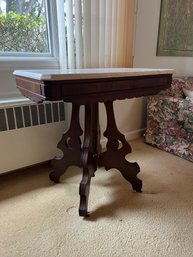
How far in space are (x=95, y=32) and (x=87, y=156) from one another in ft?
3.21

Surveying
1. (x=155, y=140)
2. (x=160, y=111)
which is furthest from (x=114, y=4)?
(x=155, y=140)

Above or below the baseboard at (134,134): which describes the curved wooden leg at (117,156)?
above

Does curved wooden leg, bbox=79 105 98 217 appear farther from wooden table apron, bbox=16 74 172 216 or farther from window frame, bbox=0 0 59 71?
window frame, bbox=0 0 59 71

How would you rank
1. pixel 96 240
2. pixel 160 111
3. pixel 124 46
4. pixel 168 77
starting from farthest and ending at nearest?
pixel 160 111
pixel 124 46
pixel 168 77
pixel 96 240

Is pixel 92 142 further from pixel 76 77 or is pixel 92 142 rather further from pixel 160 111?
pixel 160 111

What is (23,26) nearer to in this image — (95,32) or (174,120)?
(95,32)

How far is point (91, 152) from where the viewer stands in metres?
1.25

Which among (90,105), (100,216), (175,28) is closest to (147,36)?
(175,28)

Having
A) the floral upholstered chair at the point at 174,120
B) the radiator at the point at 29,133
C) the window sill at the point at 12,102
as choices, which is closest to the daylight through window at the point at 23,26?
the window sill at the point at 12,102

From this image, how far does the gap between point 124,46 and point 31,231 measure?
1.57 m

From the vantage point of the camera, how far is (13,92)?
5.09 feet

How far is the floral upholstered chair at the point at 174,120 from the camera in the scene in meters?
1.76

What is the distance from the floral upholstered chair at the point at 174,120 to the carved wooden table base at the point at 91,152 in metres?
0.70

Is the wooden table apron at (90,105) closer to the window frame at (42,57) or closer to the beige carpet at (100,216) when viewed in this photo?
the beige carpet at (100,216)
